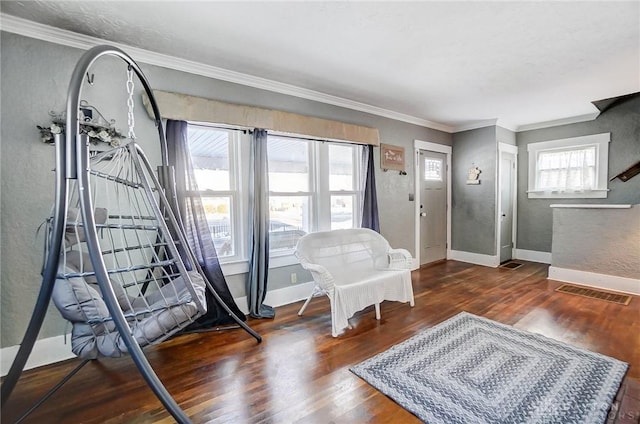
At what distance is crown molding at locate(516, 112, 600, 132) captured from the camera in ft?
15.4

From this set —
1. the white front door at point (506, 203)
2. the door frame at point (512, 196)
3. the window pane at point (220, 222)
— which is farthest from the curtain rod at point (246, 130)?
the white front door at point (506, 203)

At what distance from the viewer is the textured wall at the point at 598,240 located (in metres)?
3.70

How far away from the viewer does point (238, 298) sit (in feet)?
10.5

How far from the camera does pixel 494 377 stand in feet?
6.71

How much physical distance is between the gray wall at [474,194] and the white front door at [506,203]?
0.28 m

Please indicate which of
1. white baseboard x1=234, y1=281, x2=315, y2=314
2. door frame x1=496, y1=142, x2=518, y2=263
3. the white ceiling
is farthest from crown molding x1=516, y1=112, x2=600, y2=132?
white baseboard x1=234, y1=281, x2=315, y2=314

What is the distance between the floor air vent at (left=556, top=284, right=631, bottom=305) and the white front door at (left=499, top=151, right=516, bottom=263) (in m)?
1.38

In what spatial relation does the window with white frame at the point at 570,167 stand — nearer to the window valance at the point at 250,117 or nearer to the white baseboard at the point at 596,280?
the white baseboard at the point at 596,280

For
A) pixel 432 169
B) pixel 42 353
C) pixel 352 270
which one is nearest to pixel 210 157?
pixel 352 270

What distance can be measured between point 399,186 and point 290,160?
6.47ft

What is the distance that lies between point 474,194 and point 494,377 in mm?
3849

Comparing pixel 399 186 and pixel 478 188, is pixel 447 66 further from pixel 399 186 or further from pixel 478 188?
pixel 478 188

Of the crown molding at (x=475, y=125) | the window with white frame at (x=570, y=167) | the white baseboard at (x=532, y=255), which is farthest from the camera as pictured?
the white baseboard at (x=532, y=255)

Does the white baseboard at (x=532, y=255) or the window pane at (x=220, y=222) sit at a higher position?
the window pane at (x=220, y=222)
